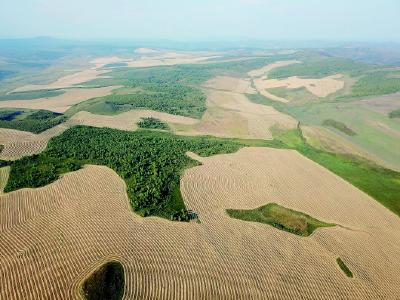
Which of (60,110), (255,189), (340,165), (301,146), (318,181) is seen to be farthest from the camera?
(60,110)

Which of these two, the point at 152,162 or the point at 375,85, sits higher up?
the point at 152,162

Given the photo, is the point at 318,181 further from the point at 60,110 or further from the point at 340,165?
the point at 60,110

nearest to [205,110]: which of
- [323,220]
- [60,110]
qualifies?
[60,110]

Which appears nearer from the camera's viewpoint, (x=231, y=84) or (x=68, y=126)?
(x=68, y=126)

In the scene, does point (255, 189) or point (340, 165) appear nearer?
point (255, 189)

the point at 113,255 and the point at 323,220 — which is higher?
the point at 113,255

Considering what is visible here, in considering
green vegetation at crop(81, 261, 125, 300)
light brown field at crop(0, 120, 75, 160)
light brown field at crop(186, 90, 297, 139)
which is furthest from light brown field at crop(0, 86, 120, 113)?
green vegetation at crop(81, 261, 125, 300)

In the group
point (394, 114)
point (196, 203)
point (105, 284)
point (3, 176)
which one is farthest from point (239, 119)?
point (105, 284)

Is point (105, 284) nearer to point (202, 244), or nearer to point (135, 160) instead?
point (202, 244)
